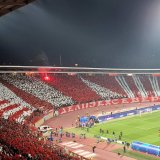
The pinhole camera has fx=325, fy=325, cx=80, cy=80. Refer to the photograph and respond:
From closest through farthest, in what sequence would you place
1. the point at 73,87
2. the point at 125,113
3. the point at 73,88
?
the point at 125,113
the point at 73,88
the point at 73,87

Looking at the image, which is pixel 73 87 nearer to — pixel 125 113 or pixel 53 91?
pixel 53 91

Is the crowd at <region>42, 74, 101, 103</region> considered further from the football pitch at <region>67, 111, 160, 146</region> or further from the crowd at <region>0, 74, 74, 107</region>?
the football pitch at <region>67, 111, 160, 146</region>

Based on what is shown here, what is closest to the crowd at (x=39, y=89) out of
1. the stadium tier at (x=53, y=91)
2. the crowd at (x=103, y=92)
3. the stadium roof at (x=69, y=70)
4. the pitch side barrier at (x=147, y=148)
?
the stadium tier at (x=53, y=91)

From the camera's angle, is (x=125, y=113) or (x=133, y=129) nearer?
(x=133, y=129)

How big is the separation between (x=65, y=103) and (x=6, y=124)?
1402 inches

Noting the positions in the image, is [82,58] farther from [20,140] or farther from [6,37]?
[20,140]

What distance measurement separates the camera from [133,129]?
52.2 meters

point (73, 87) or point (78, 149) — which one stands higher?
point (73, 87)

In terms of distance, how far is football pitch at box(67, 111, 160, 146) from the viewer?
152 feet

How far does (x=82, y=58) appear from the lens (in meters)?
121

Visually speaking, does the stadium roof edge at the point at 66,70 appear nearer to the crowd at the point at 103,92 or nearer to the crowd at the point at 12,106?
the crowd at the point at 103,92

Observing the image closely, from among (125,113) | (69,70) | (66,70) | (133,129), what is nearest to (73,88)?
(66,70)

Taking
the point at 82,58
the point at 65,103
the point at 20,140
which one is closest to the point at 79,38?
the point at 82,58

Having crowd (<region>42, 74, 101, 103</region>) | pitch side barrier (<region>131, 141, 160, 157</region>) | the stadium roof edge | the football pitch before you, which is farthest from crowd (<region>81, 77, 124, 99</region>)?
pitch side barrier (<region>131, 141, 160, 157</region>)
